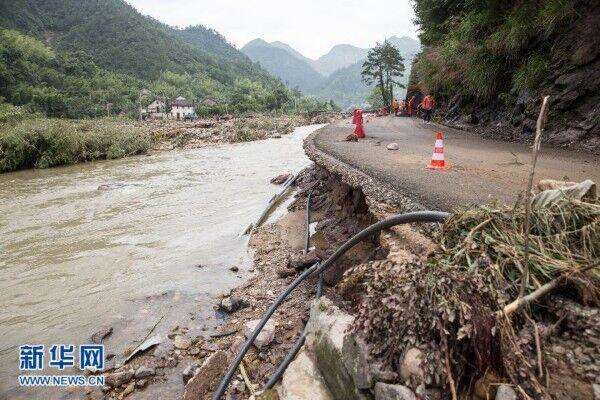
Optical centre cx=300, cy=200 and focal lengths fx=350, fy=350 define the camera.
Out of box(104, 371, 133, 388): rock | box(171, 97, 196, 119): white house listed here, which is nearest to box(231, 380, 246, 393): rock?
box(104, 371, 133, 388): rock

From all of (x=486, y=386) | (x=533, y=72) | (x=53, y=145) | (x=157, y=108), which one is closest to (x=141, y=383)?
(x=486, y=386)

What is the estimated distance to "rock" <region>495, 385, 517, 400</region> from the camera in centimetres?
144

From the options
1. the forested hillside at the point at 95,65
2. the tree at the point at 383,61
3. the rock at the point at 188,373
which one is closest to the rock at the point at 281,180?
the rock at the point at 188,373

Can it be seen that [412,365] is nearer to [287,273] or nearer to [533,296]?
[533,296]

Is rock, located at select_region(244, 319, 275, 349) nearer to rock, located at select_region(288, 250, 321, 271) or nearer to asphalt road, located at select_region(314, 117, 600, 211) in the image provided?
rock, located at select_region(288, 250, 321, 271)

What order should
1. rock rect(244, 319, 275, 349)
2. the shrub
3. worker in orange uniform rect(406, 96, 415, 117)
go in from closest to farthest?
rock rect(244, 319, 275, 349) < the shrub < worker in orange uniform rect(406, 96, 415, 117)

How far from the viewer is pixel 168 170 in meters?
16.8

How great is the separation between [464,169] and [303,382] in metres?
4.19

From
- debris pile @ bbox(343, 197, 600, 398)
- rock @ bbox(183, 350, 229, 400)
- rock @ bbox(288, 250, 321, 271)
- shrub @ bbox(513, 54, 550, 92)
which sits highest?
shrub @ bbox(513, 54, 550, 92)

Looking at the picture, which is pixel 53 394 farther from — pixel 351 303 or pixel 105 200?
pixel 105 200

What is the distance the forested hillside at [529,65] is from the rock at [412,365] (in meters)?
Result: 6.94

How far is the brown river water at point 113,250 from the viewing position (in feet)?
15.7

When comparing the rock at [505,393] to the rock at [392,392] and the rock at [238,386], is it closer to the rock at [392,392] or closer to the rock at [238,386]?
the rock at [392,392]

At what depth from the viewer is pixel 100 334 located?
4340 millimetres
